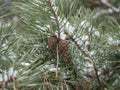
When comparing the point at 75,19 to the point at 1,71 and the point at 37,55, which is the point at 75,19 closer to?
the point at 37,55

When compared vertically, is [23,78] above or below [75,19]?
below

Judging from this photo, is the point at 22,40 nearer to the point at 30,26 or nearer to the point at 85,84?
the point at 30,26

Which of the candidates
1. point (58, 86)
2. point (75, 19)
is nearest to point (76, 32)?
point (75, 19)

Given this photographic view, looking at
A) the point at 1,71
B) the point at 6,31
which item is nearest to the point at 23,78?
the point at 1,71

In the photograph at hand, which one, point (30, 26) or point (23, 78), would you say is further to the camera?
point (30, 26)
